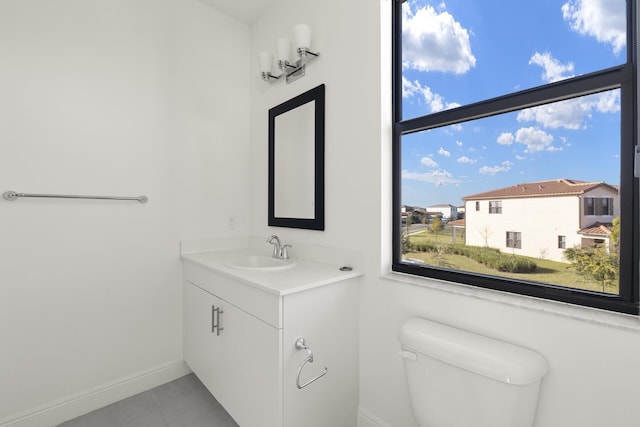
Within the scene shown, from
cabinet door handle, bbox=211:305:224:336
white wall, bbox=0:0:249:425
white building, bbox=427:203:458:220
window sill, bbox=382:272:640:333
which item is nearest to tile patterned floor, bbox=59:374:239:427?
white wall, bbox=0:0:249:425

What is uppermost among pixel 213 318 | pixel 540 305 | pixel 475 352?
pixel 540 305

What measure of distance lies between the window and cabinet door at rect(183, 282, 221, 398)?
1.08m

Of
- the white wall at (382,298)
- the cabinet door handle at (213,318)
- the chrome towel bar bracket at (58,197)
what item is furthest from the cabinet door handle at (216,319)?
the chrome towel bar bracket at (58,197)

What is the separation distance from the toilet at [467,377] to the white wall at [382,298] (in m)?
0.08

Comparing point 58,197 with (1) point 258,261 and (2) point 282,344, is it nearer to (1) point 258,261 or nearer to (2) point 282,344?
(1) point 258,261

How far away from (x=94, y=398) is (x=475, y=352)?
78.0 inches

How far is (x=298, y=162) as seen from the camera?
1850mm

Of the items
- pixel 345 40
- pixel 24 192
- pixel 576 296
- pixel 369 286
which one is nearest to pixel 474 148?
pixel 576 296

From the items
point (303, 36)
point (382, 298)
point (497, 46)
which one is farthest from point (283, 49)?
point (382, 298)

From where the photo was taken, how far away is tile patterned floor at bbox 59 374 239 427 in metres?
1.55

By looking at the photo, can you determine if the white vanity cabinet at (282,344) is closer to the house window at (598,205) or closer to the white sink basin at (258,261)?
the white sink basin at (258,261)

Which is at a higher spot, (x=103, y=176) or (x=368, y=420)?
(x=103, y=176)

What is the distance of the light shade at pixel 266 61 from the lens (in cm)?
196

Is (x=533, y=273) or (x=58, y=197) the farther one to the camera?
(x=58, y=197)
